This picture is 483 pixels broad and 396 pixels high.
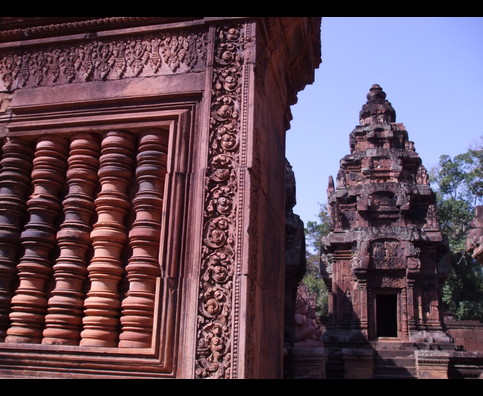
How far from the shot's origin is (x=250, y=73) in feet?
12.5

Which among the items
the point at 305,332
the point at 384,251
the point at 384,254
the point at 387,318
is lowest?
the point at 305,332

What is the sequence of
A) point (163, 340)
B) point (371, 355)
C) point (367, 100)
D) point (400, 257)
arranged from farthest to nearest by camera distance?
point (367, 100) → point (400, 257) → point (371, 355) → point (163, 340)

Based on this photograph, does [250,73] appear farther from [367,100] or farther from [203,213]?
[367,100]

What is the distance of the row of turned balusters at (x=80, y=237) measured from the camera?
12.2 feet

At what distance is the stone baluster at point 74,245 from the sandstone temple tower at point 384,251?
57.9 ft

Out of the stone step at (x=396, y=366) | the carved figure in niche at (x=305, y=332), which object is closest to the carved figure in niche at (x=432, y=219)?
the stone step at (x=396, y=366)

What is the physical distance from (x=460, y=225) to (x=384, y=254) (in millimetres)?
22626

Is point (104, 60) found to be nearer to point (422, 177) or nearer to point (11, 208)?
point (11, 208)

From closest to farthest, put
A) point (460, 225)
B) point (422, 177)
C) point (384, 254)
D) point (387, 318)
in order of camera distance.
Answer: point (384, 254) < point (422, 177) < point (387, 318) < point (460, 225)

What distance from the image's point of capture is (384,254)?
2170cm

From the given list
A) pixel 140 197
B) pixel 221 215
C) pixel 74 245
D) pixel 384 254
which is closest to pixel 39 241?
pixel 74 245

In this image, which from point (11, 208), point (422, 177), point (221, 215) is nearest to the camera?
point (221, 215)
